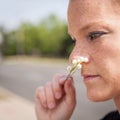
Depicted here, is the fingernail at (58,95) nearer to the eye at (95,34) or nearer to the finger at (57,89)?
the finger at (57,89)

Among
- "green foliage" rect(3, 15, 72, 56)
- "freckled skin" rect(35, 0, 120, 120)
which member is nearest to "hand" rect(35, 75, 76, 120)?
"freckled skin" rect(35, 0, 120, 120)

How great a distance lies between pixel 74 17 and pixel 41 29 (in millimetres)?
69168

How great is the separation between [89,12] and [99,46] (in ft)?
0.39

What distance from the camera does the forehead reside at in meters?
1.25

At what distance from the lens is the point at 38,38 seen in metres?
68.6

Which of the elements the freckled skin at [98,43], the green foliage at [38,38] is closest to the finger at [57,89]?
the freckled skin at [98,43]

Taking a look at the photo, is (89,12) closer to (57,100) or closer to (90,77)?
(90,77)

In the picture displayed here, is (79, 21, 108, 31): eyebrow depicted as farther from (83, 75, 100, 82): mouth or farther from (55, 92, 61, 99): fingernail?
(55, 92, 61, 99): fingernail

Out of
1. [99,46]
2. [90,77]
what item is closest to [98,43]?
[99,46]

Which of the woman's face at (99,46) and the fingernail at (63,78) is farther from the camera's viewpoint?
the fingernail at (63,78)

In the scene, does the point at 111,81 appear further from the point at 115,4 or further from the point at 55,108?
the point at 55,108

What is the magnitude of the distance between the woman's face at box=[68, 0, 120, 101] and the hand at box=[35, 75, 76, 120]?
351 millimetres

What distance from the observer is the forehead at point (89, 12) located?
1246mm

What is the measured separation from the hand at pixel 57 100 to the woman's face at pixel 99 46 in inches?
13.8
